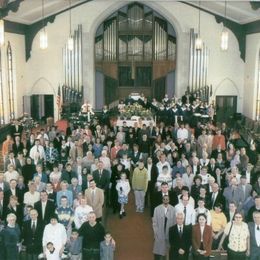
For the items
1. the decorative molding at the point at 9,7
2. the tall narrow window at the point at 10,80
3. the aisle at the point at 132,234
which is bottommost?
the aisle at the point at 132,234

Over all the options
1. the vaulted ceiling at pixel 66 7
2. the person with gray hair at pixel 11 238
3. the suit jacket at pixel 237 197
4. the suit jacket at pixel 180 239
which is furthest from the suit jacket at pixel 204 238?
the vaulted ceiling at pixel 66 7

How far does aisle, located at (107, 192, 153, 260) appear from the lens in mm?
9758

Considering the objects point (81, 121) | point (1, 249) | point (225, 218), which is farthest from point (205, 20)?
point (1, 249)

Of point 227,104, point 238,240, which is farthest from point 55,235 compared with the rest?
point 227,104

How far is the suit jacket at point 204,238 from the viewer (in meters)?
8.11

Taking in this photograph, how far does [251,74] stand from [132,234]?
1358 centimetres

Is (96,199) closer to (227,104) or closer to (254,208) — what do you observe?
(254,208)

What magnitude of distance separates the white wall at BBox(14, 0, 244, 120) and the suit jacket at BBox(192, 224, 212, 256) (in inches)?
610

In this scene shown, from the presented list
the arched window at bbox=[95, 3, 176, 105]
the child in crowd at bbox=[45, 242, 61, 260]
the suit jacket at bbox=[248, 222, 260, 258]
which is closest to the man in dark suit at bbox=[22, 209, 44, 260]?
the child in crowd at bbox=[45, 242, 61, 260]

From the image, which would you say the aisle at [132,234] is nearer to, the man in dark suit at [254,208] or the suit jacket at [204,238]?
the suit jacket at [204,238]

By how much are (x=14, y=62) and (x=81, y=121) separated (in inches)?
213

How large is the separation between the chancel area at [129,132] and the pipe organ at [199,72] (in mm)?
55

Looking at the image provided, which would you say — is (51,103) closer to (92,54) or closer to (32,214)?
(92,54)

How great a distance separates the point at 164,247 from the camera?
8875 millimetres
